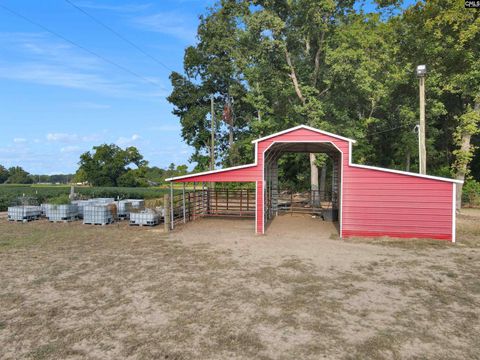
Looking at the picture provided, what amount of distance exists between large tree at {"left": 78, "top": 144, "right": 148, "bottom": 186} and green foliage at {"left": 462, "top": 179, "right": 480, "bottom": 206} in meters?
55.4

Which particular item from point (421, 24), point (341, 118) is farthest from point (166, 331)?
point (421, 24)

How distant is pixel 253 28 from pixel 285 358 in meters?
20.7

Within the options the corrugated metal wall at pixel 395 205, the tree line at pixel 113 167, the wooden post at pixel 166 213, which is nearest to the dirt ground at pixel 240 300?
the corrugated metal wall at pixel 395 205

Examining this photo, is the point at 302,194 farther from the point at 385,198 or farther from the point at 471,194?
the point at 385,198

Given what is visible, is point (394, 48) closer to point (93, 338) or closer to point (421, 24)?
point (421, 24)

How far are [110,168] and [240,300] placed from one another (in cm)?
6624

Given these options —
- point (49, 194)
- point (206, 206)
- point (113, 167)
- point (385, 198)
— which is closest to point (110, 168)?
point (113, 167)

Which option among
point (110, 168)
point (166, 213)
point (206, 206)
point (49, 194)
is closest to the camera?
point (166, 213)

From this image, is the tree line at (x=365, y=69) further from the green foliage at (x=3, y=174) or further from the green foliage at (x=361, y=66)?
the green foliage at (x=3, y=174)

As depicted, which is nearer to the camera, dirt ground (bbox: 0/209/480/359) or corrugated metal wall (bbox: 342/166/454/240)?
dirt ground (bbox: 0/209/480/359)

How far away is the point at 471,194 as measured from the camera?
75.2 ft

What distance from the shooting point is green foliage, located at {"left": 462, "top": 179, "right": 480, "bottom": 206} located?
22839 millimetres

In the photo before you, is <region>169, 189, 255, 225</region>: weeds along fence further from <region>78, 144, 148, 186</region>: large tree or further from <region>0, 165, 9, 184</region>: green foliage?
<region>0, 165, 9, 184</region>: green foliage

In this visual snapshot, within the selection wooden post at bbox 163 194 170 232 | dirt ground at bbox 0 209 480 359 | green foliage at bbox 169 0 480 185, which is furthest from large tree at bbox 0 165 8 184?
dirt ground at bbox 0 209 480 359
